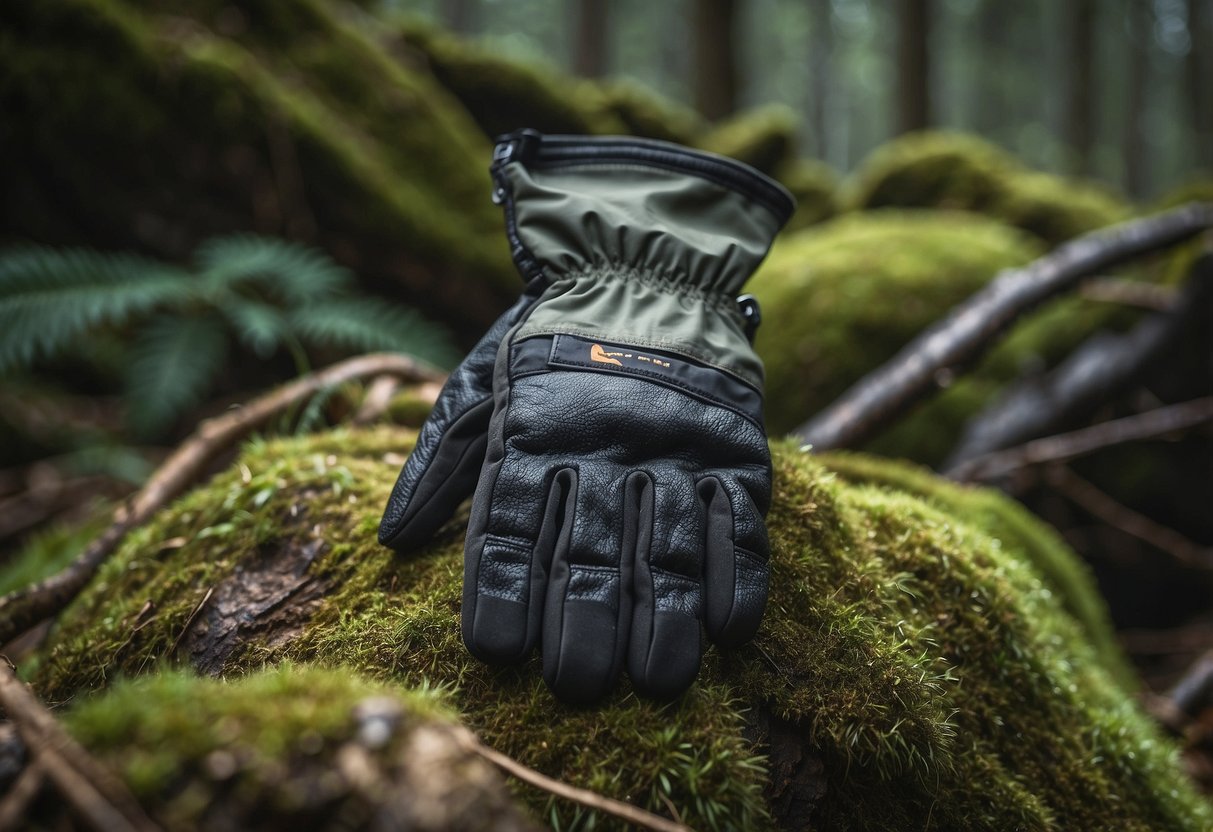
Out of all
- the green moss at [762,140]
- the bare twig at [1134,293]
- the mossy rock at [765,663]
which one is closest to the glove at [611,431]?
the mossy rock at [765,663]

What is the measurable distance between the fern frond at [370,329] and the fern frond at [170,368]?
47 cm

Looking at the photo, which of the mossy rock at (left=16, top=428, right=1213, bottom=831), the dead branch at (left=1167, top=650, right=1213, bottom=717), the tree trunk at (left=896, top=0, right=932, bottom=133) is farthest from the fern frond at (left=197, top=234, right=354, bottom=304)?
the tree trunk at (left=896, top=0, right=932, bottom=133)

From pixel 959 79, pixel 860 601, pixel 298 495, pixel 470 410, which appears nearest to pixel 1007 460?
pixel 860 601

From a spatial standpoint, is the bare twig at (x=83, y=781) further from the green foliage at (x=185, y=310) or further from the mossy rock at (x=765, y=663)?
the green foliage at (x=185, y=310)

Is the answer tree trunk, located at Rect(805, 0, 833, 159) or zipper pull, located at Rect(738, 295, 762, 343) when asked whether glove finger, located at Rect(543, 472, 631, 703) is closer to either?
zipper pull, located at Rect(738, 295, 762, 343)

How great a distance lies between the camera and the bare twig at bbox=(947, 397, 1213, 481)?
342 centimetres

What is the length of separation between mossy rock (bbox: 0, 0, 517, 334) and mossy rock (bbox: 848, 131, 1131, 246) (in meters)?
4.22

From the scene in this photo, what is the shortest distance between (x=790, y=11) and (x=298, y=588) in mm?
35099

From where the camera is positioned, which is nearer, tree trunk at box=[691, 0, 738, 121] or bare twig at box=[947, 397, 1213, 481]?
bare twig at box=[947, 397, 1213, 481]

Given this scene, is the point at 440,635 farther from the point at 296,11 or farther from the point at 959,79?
the point at 959,79

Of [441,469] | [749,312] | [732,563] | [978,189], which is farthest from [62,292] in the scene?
[978,189]

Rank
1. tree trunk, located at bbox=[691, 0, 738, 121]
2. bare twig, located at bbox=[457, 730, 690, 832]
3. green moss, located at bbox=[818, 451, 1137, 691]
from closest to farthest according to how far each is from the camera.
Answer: bare twig, located at bbox=[457, 730, 690, 832], green moss, located at bbox=[818, 451, 1137, 691], tree trunk, located at bbox=[691, 0, 738, 121]

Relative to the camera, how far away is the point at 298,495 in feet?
6.52

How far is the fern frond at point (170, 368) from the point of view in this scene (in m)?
3.69
